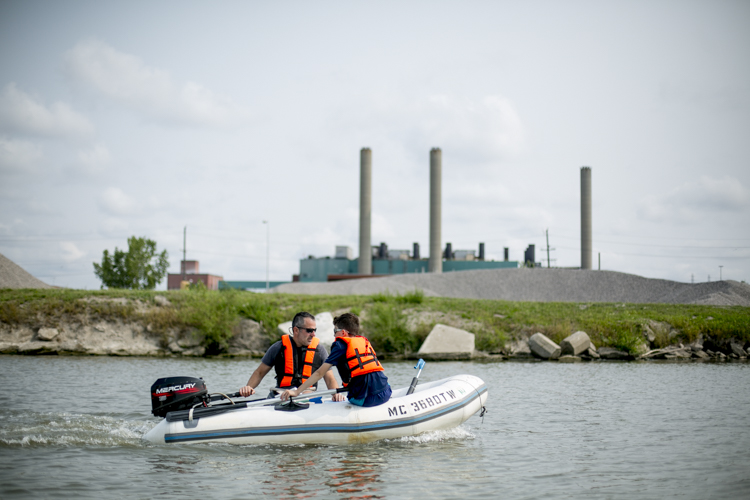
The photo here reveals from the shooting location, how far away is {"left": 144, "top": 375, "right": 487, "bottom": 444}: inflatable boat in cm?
820

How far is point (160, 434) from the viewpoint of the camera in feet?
27.0

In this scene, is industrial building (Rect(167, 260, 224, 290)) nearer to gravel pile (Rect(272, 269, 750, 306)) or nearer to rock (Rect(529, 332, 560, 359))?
gravel pile (Rect(272, 269, 750, 306))

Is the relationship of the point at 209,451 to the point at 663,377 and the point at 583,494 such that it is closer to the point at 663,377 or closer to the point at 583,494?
the point at 583,494

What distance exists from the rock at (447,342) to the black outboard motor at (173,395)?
44.5 feet

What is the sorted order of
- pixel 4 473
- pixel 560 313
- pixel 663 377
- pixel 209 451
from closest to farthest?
1. pixel 4 473
2. pixel 209 451
3. pixel 663 377
4. pixel 560 313

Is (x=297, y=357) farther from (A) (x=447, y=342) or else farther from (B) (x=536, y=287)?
(B) (x=536, y=287)

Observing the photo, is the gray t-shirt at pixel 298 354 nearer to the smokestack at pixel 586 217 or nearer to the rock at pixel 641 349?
the rock at pixel 641 349

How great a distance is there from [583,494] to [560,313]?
1992 cm

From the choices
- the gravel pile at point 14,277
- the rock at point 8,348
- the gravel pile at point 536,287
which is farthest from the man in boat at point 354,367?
the gravel pile at point 536,287

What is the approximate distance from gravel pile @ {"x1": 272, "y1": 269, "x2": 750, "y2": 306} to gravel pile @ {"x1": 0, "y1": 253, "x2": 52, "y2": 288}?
553 inches

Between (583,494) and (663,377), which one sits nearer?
(583,494)

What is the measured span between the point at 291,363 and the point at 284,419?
2.57 feet

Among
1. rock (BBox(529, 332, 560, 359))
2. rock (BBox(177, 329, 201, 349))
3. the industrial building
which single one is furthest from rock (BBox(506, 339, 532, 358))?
the industrial building

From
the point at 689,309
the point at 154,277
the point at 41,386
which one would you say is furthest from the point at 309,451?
the point at 154,277
